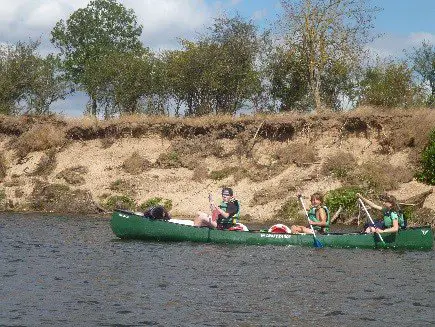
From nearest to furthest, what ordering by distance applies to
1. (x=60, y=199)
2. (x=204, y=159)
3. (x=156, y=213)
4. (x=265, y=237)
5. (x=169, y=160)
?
(x=265, y=237), (x=156, y=213), (x=60, y=199), (x=204, y=159), (x=169, y=160)

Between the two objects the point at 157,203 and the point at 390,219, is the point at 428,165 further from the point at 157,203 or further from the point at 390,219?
the point at 157,203

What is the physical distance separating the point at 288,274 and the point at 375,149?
2109 centimetres

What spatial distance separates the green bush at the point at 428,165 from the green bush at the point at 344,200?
297 centimetres

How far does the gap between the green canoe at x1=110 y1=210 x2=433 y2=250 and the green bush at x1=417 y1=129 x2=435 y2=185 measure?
1135cm

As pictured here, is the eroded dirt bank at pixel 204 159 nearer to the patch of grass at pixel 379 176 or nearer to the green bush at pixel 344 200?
the patch of grass at pixel 379 176

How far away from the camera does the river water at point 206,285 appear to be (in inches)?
539

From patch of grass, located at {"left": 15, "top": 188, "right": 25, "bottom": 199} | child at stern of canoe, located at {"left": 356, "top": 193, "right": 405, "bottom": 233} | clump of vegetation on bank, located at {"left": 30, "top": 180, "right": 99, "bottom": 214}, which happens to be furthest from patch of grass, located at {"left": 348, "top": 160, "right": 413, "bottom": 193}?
patch of grass, located at {"left": 15, "top": 188, "right": 25, "bottom": 199}

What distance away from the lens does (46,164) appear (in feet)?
138

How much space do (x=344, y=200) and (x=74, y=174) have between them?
47.9 feet

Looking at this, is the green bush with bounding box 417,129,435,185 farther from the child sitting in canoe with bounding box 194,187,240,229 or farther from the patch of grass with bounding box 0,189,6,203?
the patch of grass with bounding box 0,189,6,203

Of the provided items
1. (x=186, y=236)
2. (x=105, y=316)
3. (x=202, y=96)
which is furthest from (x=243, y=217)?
(x=105, y=316)

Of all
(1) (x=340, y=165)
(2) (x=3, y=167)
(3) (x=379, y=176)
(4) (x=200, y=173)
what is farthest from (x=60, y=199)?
(3) (x=379, y=176)

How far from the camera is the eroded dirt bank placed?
121 feet

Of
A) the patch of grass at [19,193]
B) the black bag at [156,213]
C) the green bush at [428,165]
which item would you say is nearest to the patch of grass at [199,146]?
the patch of grass at [19,193]
